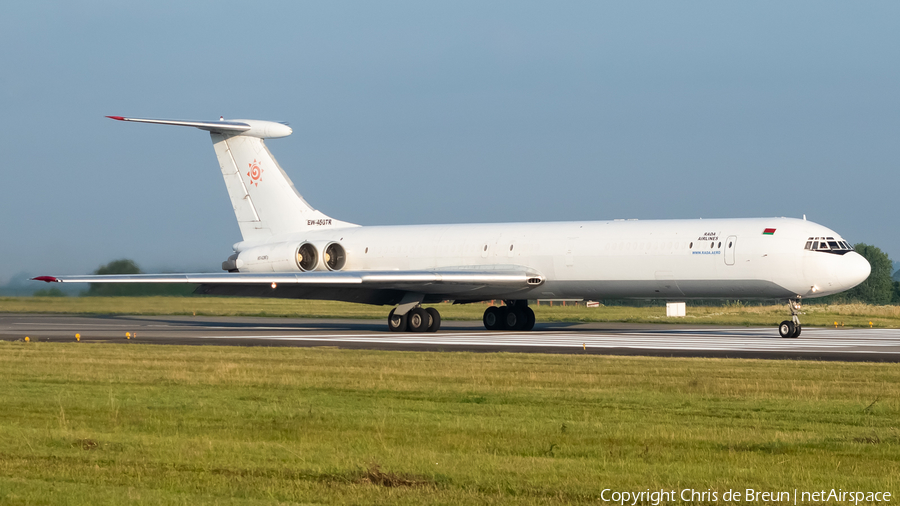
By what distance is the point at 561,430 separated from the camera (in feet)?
30.2

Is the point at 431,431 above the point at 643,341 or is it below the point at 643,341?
below

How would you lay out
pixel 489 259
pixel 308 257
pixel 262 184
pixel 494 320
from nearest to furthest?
pixel 489 259 → pixel 494 320 → pixel 308 257 → pixel 262 184

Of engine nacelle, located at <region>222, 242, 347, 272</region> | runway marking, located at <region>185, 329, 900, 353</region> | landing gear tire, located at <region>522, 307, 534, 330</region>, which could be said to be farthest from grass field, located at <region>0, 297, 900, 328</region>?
runway marking, located at <region>185, 329, 900, 353</region>

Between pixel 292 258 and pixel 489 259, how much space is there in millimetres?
6829

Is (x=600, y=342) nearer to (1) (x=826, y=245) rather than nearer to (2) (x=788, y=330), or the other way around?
(2) (x=788, y=330)

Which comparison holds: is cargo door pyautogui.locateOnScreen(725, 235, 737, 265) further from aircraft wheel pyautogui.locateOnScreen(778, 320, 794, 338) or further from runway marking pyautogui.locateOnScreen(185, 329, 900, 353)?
aircraft wheel pyautogui.locateOnScreen(778, 320, 794, 338)

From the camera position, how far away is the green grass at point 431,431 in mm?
6852

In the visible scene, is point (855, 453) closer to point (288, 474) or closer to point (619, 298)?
point (288, 474)

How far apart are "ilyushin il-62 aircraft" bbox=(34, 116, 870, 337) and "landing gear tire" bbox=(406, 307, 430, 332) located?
0.12 feet

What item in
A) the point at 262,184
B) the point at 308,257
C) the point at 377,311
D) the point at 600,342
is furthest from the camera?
the point at 377,311

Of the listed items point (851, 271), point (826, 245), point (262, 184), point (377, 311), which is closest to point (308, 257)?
point (262, 184)

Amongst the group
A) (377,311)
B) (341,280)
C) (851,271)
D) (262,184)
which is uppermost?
(262,184)

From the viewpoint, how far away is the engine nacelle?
32594mm

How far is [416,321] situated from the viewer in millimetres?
30328
